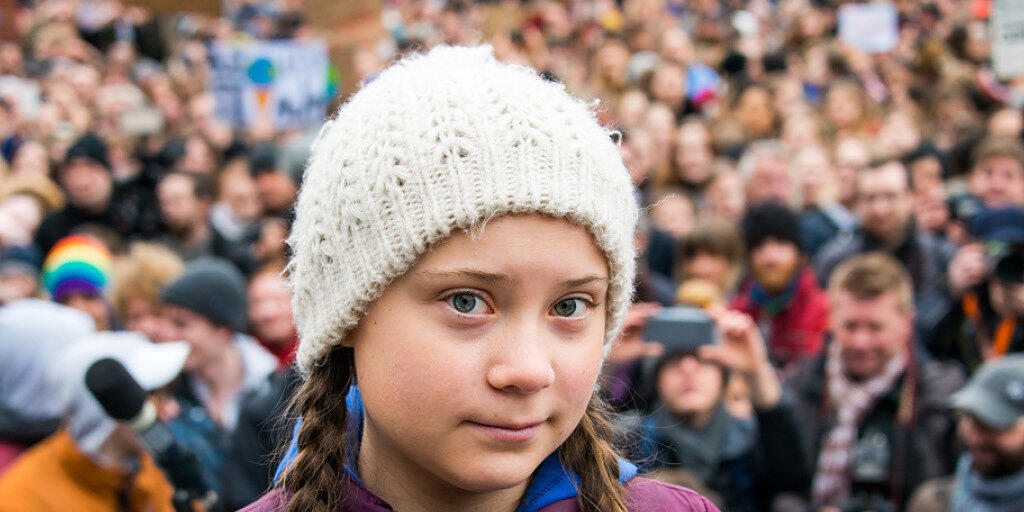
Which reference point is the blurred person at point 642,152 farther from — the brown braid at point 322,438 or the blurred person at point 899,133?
the brown braid at point 322,438

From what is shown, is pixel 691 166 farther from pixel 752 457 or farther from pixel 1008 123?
pixel 752 457

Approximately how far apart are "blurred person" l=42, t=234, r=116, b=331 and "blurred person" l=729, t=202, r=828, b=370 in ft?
10.5

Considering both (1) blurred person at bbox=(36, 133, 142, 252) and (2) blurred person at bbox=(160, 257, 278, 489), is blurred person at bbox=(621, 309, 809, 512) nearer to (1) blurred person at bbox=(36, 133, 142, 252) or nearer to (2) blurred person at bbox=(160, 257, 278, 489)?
(2) blurred person at bbox=(160, 257, 278, 489)

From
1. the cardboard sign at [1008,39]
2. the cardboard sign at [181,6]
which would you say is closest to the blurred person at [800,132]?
the cardboard sign at [1008,39]

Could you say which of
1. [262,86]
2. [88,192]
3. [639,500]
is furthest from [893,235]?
[262,86]

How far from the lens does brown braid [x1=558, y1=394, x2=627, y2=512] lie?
170 centimetres

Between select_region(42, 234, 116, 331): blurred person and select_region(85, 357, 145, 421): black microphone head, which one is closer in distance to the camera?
select_region(85, 357, 145, 421): black microphone head

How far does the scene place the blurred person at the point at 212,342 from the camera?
441 cm

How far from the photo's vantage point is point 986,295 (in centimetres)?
475

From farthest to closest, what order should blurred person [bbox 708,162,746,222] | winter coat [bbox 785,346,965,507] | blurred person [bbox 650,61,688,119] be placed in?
blurred person [bbox 650,61,688,119]
blurred person [bbox 708,162,746,222]
winter coat [bbox 785,346,965,507]

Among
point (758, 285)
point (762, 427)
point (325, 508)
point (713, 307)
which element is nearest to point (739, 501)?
point (762, 427)

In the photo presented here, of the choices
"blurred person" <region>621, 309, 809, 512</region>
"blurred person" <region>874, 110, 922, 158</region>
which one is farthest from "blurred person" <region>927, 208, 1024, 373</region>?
"blurred person" <region>874, 110, 922, 158</region>

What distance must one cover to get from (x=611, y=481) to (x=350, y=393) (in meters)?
0.48

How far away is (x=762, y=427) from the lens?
411 cm
